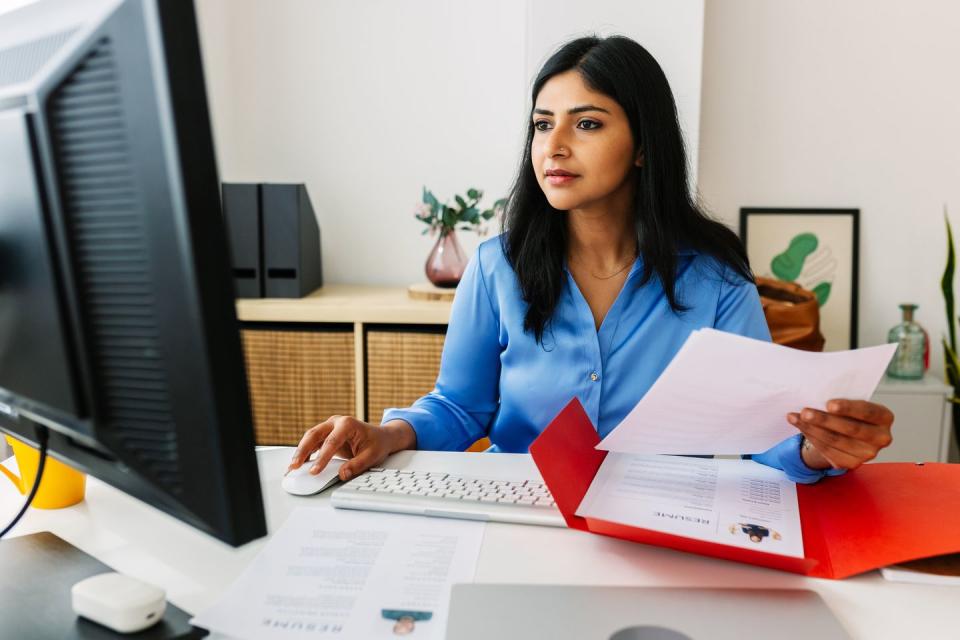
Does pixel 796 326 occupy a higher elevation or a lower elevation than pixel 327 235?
lower

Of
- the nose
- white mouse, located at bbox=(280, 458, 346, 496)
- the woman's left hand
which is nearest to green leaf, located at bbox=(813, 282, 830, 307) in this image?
the nose

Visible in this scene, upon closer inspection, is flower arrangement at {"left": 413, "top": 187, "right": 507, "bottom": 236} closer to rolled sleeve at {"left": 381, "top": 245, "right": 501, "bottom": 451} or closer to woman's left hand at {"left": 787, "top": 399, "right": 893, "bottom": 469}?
rolled sleeve at {"left": 381, "top": 245, "right": 501, "bottom": 451}

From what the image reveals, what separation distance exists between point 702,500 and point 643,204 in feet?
2.24

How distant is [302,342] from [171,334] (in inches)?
76.7

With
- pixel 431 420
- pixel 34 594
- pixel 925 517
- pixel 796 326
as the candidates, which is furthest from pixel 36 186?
pixel 796 326

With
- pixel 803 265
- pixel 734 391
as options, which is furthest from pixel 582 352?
pixel 803 265

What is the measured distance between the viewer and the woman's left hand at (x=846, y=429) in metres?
0.90

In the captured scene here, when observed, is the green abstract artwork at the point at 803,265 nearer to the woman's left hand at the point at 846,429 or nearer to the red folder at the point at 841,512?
the red folder at the point at 841,512

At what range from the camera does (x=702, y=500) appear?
36.6 inches

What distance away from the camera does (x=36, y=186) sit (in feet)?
1.79

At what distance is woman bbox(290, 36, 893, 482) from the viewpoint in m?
1.38

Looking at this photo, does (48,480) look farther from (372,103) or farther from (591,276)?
(372,103)

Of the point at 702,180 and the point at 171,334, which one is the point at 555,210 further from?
the point at 702,180

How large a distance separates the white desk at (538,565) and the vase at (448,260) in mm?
1590
